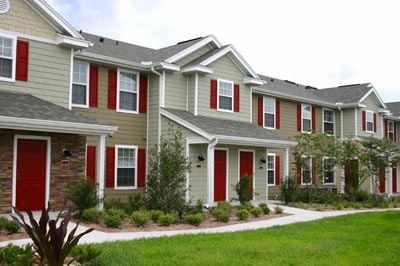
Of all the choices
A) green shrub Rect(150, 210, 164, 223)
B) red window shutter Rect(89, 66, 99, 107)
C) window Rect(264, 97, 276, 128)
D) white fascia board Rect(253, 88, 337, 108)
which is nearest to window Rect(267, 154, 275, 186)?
window Rect(264, 97, 276, 128)

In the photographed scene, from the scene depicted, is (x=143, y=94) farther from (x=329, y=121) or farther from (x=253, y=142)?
(x=329, y=121)

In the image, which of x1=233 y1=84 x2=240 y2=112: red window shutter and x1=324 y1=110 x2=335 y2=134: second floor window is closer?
x1=233 y1=84 x2=240 y2=112: red window shutter

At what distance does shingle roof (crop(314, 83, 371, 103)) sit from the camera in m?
27.4

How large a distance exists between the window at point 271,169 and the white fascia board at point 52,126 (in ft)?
34.7

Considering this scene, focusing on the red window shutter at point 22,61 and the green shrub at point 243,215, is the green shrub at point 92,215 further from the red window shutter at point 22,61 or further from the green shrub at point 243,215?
the red window shutter at point 22,61

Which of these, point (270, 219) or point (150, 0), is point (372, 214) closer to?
point (270, 219)

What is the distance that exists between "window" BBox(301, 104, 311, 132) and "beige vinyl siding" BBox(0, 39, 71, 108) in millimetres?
14279

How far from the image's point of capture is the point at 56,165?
14203 millimetres

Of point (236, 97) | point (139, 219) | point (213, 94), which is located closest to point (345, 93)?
point (236, 97)

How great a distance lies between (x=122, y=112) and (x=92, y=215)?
613 cm

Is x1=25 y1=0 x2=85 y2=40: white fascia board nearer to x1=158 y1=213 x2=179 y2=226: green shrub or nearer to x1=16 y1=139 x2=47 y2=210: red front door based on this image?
x1=16 y1=139 x2=47 y2=210: red front door

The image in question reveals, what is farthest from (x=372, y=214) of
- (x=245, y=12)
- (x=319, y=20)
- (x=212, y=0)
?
(x=212, y=0)

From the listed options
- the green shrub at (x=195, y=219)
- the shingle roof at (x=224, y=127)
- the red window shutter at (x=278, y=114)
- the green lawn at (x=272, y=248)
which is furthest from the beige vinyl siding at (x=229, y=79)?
the green lawn at (x=272, y=248)

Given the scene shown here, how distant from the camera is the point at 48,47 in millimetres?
14602
